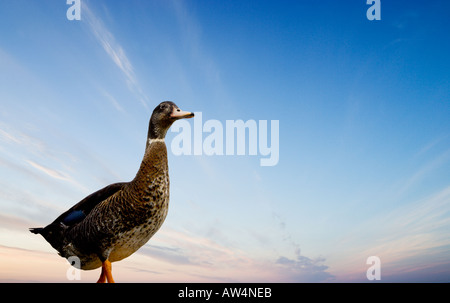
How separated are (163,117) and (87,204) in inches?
96.4

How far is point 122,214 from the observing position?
625cm

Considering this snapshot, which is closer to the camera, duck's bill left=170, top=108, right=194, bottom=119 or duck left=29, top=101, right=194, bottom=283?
duck left=29, top=101, right=194, bottom=283

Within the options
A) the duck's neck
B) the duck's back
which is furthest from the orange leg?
the duck's neck

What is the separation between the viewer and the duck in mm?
6258

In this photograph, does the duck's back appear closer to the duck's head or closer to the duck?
the duck

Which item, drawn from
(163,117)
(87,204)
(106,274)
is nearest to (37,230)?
(87,204)

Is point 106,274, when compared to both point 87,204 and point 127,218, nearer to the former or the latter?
point 127,218

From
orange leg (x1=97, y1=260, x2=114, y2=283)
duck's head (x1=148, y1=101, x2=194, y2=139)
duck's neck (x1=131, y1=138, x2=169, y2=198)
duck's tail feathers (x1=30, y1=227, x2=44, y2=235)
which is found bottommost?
orange leg (x1=97, y1=260, x2=114, y2=283)

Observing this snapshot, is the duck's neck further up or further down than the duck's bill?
further down

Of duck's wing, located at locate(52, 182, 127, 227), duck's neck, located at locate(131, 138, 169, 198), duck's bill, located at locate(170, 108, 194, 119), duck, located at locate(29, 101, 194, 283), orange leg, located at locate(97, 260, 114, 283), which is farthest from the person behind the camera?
duck's wing, located at locate(52, 182, 127, 227)
